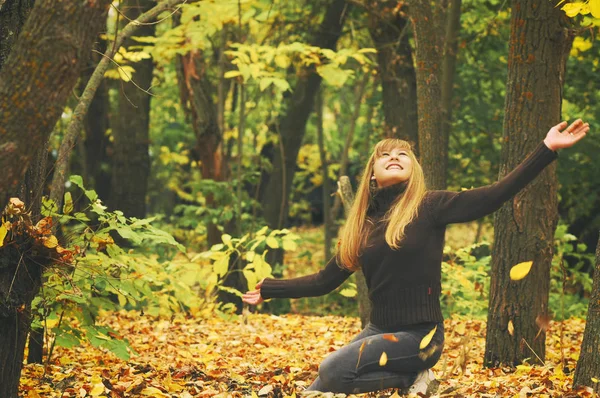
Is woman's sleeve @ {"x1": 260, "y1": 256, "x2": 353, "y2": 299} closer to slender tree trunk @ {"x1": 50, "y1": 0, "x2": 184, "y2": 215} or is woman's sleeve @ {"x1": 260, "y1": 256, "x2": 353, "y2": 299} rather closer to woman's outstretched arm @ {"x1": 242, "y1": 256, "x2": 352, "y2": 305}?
woman's outstretched arm @ {"x1": 242, "y1": 256, "x2": 352, "y2": 305}

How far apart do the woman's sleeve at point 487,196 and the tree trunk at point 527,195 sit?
1.70 metres

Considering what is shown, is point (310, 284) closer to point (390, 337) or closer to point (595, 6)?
point (390, 337)

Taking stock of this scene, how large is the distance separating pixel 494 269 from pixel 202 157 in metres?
6.98

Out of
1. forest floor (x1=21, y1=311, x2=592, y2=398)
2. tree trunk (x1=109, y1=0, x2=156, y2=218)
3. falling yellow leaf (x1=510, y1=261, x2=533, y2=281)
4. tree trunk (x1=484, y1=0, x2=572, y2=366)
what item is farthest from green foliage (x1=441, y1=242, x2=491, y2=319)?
tree trunk (x1=109, y1=0, x2=156, y2=218)

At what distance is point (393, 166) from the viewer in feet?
15.4

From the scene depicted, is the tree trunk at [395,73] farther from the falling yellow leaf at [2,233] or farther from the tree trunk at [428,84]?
the falling yellow leaf at [2,233]

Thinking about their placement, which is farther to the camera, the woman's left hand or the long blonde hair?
the long blonde hair

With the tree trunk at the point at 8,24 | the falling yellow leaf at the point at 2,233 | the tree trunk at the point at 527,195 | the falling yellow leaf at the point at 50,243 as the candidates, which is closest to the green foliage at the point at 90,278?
the falling yellow leaf at the point at 50,243

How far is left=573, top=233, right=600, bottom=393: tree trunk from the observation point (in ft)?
14.6

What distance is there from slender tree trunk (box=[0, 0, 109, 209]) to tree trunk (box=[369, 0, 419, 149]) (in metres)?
8.30

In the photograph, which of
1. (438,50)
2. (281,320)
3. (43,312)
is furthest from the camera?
(281,320)

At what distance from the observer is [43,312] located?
4777 mm

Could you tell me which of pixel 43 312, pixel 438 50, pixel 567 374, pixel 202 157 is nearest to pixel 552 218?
pixel 567 374

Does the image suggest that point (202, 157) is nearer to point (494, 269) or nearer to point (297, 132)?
point (297, 132)
